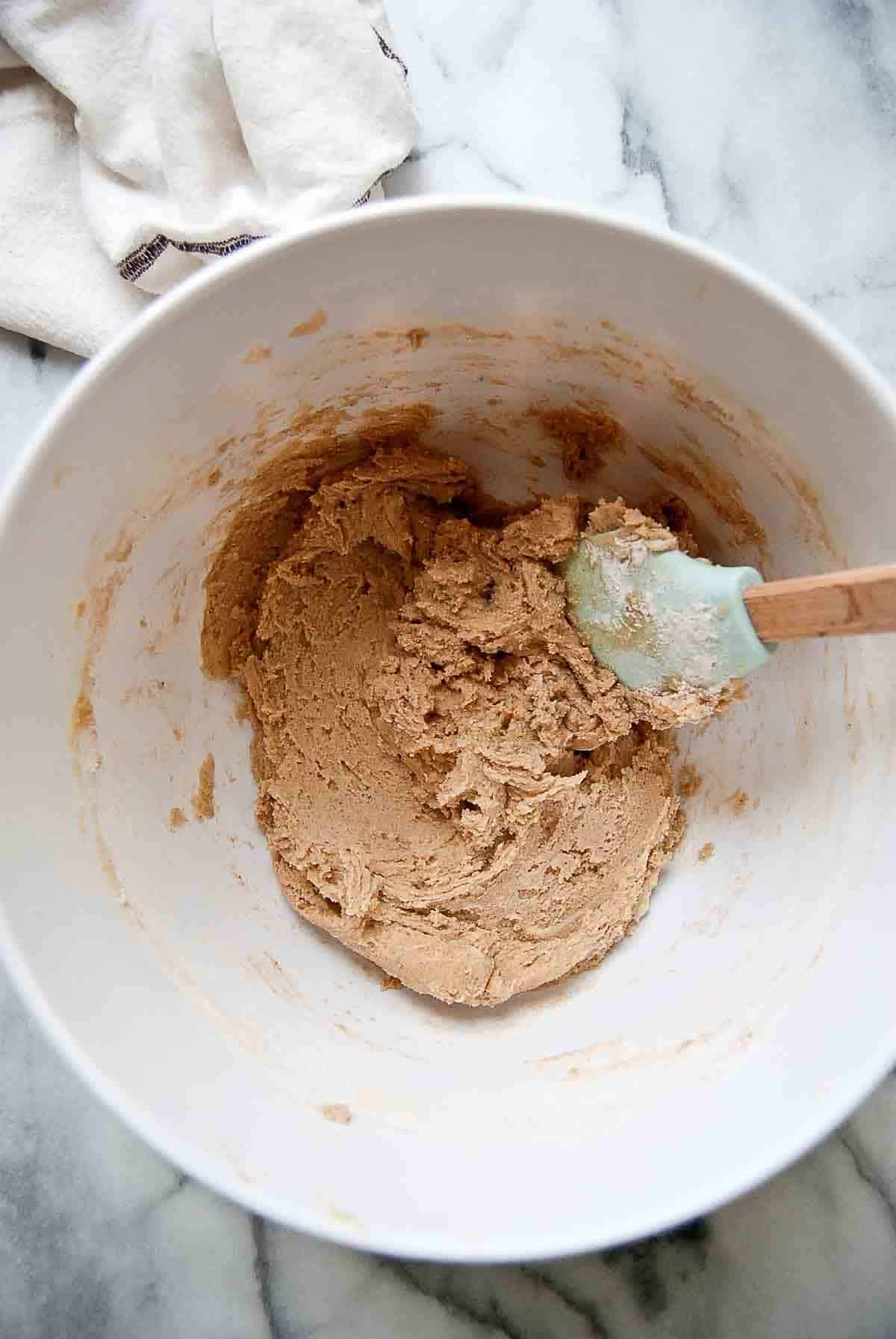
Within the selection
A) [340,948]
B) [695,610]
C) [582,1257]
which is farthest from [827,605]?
[582,1257]

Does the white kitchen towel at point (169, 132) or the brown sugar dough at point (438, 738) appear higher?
the white kitchen towel at point (169, 132)

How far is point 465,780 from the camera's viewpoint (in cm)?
143

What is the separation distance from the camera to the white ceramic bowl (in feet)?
3.39

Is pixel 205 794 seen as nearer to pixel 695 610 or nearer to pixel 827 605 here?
pixel 695 610

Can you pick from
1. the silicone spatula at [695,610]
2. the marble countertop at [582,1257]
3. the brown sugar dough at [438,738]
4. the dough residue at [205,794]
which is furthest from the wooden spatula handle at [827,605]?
the dough residue at [205,794]

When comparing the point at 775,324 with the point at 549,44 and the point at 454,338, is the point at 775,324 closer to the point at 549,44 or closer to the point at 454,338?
the point at 454,338

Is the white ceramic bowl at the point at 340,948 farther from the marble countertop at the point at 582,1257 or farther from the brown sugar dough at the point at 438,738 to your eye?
the marble countertop at the point at 582,1257

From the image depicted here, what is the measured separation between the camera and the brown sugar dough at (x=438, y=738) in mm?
1420

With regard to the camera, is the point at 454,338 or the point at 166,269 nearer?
the point at 454,338

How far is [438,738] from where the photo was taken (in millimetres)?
1449

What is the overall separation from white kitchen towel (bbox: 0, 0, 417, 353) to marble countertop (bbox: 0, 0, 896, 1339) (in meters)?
0.12

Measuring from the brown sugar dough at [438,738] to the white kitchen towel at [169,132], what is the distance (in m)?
0.36

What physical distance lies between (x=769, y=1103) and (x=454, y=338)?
94cm

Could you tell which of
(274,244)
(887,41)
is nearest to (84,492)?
(274,244)
